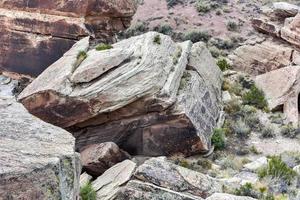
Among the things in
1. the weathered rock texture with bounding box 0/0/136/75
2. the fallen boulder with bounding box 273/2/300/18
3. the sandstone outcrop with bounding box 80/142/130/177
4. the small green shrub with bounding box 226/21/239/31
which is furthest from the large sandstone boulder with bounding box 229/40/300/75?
the sandstone outcrop with bounding box 80/142/130/177

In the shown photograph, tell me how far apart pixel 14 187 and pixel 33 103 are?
30.4 ft

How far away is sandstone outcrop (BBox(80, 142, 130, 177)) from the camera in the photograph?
15.9 meters

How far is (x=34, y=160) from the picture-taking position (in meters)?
9.01

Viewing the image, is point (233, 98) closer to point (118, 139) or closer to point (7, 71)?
point (118, 139)

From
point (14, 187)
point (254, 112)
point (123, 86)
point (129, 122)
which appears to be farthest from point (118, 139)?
point (14, 187)

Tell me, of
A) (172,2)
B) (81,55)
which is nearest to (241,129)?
(81,55)

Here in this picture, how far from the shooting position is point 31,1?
23750 mm

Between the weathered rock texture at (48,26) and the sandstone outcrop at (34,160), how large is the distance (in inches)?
483

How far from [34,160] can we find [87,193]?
3.87m

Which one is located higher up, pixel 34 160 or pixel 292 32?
pixel 34 160

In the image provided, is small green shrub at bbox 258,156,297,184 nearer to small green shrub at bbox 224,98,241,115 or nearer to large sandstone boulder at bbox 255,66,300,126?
large sandstone boulder at bbox 255,66,300,126

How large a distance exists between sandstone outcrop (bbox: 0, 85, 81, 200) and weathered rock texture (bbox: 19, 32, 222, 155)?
6.05m

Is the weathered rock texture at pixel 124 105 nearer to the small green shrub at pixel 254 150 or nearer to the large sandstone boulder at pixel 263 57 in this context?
the small green shrub at pixel 254 150

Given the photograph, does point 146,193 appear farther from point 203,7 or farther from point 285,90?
point 203,7
